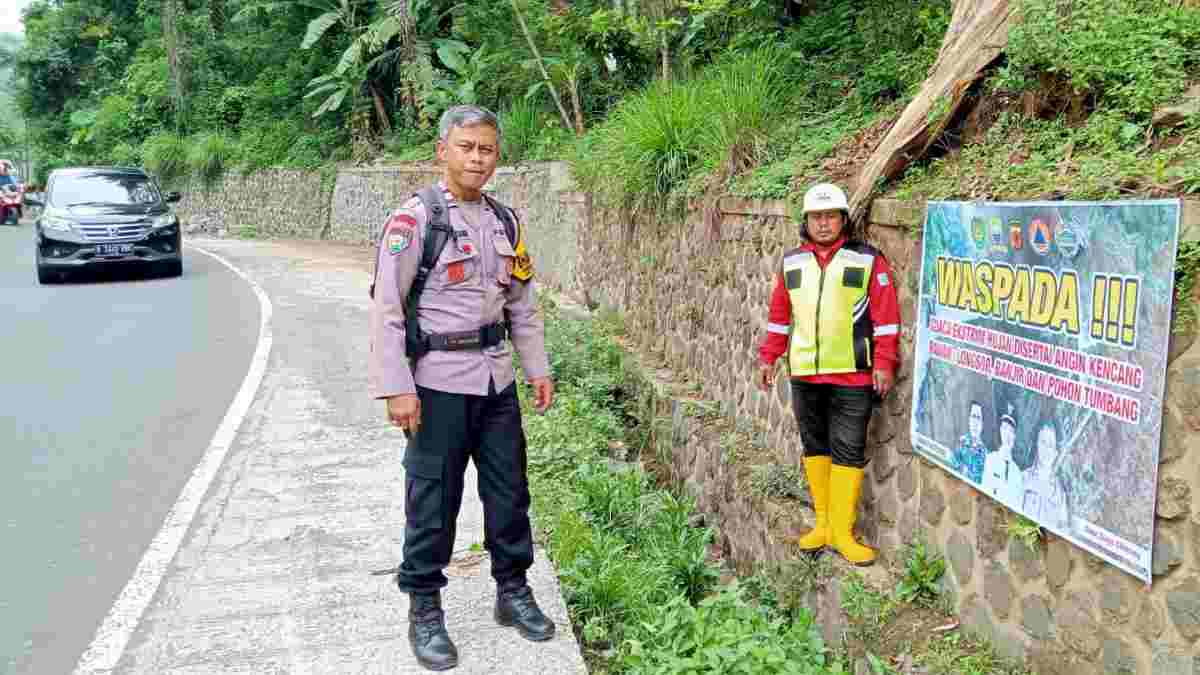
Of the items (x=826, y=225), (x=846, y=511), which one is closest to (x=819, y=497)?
(x=846, y=511)

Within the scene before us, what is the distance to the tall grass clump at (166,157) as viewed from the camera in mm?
31984

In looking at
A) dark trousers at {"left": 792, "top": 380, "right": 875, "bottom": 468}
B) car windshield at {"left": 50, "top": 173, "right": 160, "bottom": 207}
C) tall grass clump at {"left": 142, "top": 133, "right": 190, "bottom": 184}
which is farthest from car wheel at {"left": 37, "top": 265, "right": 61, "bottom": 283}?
tall grass clump at {"left": 142, "top": 133, "right": 190, "bottom": 184}

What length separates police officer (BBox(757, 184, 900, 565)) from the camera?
4.70 m

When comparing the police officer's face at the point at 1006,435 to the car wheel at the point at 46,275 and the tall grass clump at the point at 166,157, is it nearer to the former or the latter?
the car wheel at the point at 46,275

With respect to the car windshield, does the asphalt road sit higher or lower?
lower

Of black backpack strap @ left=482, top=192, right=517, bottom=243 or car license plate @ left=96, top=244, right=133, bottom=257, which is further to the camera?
car license plate @ left=96, top=244, right=133, bottom=257

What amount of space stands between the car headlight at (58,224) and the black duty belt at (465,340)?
13.8m

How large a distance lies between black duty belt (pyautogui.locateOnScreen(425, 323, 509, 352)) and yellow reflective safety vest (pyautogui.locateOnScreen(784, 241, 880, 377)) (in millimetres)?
1667

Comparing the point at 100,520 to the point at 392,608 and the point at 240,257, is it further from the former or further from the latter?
the point at 240,257

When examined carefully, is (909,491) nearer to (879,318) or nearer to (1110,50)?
(879,318)

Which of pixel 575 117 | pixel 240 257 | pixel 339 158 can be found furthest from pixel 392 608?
pixel 339 158

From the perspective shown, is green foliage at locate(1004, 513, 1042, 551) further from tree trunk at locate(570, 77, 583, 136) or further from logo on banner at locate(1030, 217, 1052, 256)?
tree trunk at locate(570, 77, 583, 136)

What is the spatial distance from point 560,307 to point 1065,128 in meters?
7.67

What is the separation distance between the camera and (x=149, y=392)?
27.3ft
